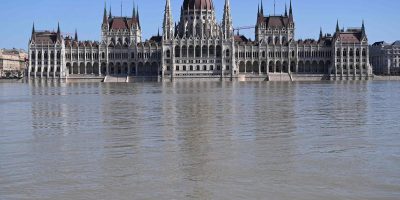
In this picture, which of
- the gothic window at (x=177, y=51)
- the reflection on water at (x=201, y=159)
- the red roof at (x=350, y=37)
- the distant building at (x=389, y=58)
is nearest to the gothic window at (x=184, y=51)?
the gothic window at (x=177, y=51)

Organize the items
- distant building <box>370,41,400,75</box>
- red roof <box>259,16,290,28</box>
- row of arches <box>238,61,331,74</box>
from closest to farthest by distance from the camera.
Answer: row of arches <box>238,61,331,74</box> < red roof <box>259,16,290,28</box> < distant building <box>370,41,400,75</box>

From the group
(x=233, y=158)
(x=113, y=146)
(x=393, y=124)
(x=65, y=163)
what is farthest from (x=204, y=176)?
(x=393, y=124)

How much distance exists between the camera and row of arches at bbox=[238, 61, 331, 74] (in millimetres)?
150125

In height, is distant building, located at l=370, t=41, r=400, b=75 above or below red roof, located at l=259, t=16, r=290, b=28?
below

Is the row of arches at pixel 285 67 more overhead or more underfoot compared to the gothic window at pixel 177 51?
more underfoot

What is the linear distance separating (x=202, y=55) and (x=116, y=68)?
21951 millimetres

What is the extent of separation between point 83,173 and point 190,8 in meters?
143

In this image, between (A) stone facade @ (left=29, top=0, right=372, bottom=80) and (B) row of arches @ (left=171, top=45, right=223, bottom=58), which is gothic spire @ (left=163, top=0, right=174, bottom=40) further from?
(B) row of arches @ (left=171, top=45, right=223, bottom=58)

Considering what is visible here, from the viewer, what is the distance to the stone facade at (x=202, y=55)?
14662 cm

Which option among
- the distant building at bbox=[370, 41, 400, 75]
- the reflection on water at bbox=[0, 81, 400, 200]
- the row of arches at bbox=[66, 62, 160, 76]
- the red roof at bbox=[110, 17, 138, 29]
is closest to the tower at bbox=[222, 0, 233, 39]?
the row of arches at bbox=[66, 62, 160, 76]

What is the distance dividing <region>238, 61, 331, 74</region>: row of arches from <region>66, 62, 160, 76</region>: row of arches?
72.1 ft

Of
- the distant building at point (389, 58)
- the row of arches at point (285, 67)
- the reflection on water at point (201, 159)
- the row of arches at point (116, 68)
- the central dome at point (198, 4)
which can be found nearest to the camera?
the reflection on water at point (201, 159)

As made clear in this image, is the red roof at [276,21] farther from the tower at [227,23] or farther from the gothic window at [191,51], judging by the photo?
the gothic window at [191,51]

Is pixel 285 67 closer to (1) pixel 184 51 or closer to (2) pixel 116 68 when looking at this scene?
(1) pixel 184 51
